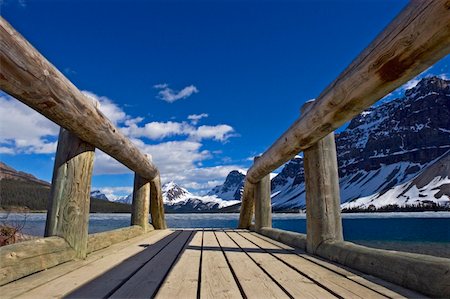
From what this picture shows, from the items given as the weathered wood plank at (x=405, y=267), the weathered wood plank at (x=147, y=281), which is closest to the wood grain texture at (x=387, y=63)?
the weathered wood plank at (x=405, y=267)

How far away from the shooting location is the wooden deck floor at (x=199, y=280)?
236 centimetres

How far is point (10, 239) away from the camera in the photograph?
24.6 feet

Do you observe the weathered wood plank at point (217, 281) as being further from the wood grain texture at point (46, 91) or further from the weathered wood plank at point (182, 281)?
the wood grain texture at point (46, 91)

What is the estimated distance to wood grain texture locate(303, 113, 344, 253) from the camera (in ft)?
14.3

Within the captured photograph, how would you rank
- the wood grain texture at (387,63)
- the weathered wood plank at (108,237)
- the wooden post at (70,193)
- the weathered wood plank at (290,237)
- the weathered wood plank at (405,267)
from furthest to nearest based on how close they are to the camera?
the weathered wood plank at (290,237) < the weathered wood plank at (108,237) < the wooden post at (70,193) < the weathered wood plank at (405,267) < the wood grain texture at (387,63)

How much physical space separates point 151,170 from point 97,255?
13.2 ft

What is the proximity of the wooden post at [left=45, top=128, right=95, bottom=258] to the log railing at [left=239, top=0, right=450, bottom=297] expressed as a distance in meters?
2.78

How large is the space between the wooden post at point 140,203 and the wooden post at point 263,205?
295cm

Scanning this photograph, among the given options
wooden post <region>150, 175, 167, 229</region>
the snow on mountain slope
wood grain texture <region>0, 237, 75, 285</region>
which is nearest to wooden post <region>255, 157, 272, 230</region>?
wooden post <region>150, 175, 167, 229</region>

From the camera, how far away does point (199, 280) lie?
9.27 feet

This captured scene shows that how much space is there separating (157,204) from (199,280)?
725 centimetres

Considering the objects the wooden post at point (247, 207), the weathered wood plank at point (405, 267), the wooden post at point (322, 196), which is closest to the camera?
the weathered wood plank at point (405, 267)

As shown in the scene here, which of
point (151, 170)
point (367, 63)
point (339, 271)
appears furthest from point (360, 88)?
point (151, 170)

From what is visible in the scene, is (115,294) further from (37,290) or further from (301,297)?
(301,297)
